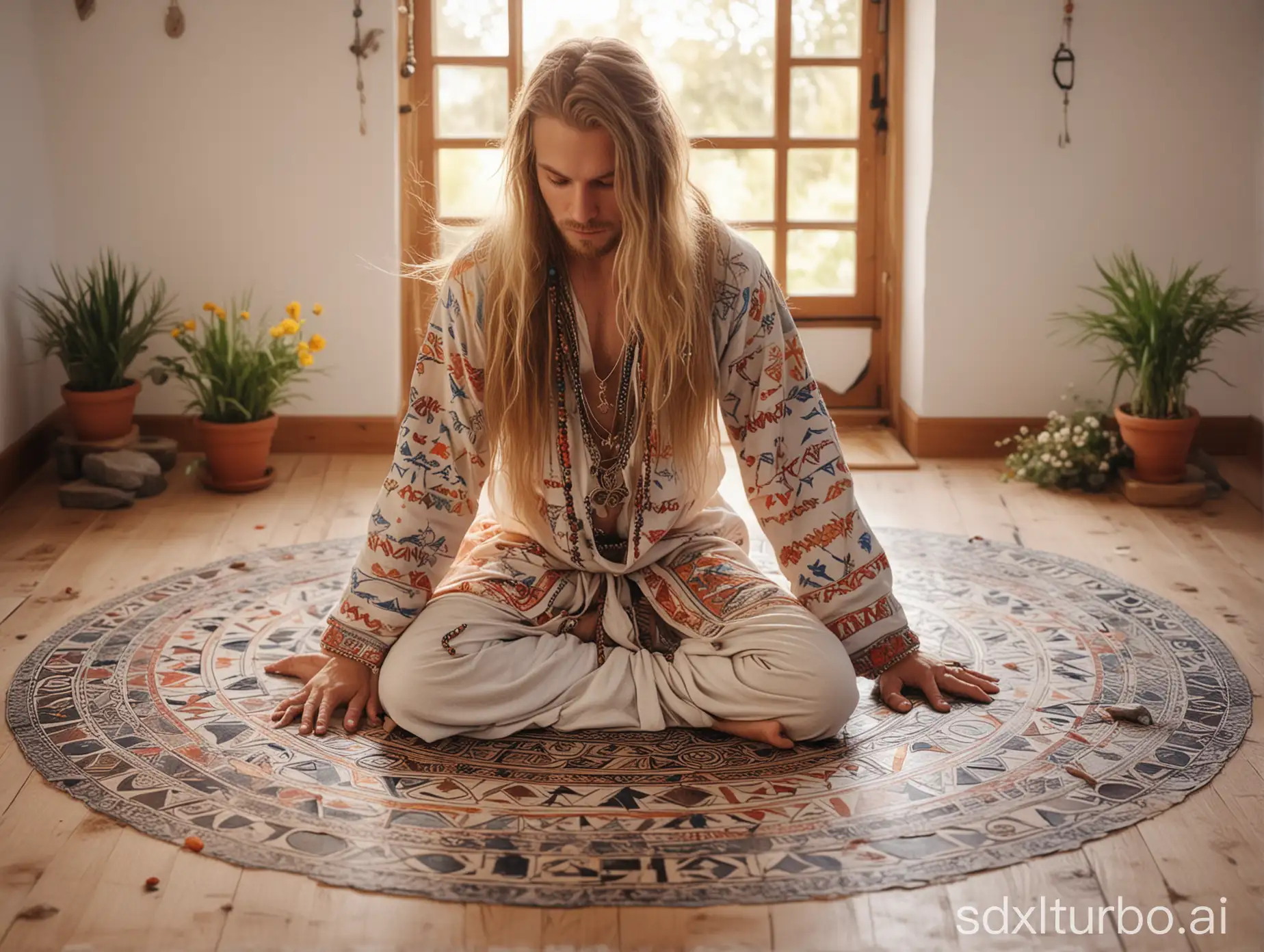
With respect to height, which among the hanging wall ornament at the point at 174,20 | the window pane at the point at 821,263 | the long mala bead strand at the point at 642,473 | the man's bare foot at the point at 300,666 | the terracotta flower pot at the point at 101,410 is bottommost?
the man's bare foot at the point at 300,666

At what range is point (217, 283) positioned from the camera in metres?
4.29

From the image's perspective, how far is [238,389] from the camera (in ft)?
13.0

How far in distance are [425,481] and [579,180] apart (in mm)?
559

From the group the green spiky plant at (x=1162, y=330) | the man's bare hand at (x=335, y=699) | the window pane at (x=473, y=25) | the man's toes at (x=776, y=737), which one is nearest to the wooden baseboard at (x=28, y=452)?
the window pane at (x=473, y=25)

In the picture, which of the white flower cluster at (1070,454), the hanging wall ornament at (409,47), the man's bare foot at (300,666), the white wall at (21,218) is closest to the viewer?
the man's bare foot at (300,666)

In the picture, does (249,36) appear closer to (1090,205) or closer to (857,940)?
(1090,205)

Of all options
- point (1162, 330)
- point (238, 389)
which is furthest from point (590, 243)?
point (1162, 330)

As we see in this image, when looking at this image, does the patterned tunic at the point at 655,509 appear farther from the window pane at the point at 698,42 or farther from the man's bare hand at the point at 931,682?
the window pane at the point at 698,42

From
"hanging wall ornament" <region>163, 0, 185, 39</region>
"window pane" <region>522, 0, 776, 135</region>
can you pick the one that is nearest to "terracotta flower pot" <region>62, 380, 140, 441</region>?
"hanging wall ornament" <region>163, 0, 185, 39</region>

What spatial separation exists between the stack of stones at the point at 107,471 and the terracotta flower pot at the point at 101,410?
2 cm

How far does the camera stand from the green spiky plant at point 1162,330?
384 cm

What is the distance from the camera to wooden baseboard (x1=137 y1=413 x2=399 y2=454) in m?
4.39

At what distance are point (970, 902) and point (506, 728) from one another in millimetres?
817

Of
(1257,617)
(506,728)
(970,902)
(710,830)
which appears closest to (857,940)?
(970,902)
